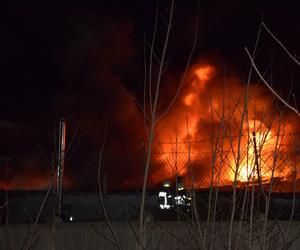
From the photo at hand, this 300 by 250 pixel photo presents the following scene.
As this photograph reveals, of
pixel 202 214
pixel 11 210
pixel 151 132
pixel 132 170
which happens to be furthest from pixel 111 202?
pixel 132 170

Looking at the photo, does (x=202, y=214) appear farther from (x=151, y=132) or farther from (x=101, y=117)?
(x=101, y=117)

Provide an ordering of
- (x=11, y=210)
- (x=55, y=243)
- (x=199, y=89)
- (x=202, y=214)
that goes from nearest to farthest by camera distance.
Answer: (x=55, y=243) → (x=202, y=214) → (x=11, y=210) → (x=199, y=89)

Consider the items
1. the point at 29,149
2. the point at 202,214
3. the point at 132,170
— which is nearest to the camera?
the point at 202,214

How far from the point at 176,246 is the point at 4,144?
18.0 meters

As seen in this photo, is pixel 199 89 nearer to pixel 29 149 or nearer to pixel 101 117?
pixel 101 117

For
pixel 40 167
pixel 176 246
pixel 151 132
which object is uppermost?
pixel 40 167

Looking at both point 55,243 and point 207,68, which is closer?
point 55,243

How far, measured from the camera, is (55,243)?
5430 millimetres

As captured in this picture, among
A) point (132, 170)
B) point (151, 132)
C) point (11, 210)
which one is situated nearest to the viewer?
point (151, 132)

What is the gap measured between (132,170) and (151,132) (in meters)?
15.3

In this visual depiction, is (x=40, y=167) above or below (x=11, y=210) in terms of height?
above

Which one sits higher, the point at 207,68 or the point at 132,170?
the point at 207,68

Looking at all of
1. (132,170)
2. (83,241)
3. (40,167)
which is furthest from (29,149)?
(83,241)

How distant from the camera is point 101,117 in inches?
1187
